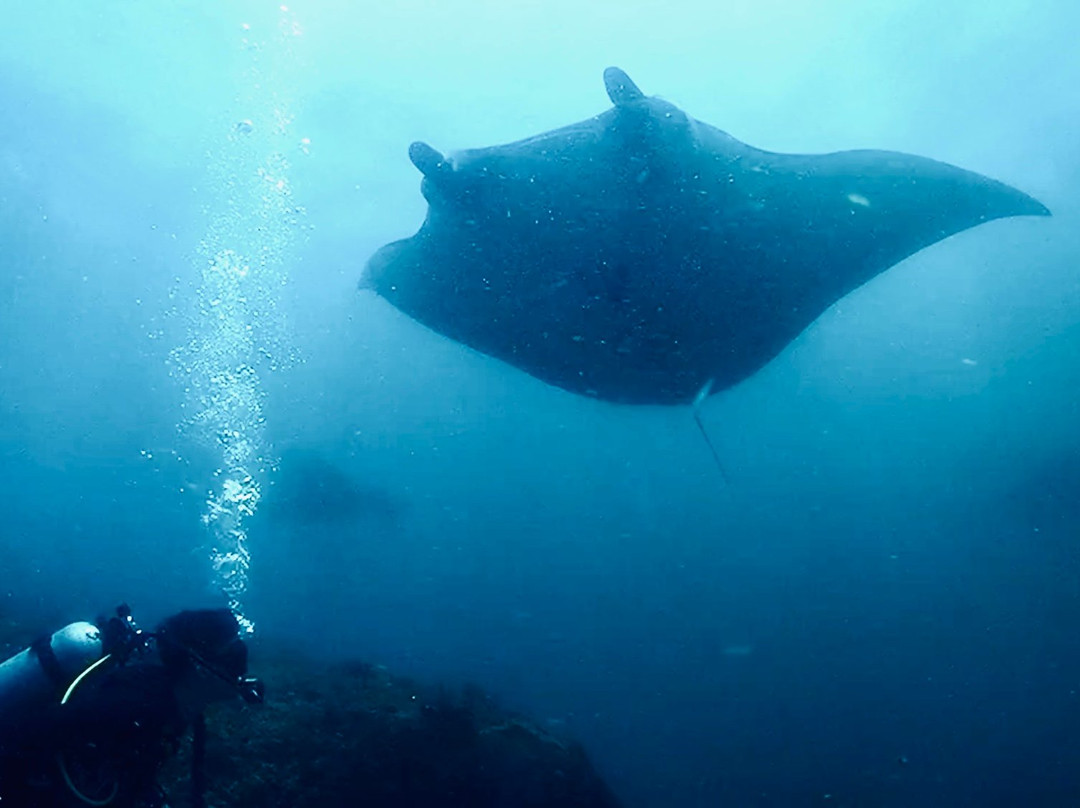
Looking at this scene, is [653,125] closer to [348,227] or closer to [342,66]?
[342,66]

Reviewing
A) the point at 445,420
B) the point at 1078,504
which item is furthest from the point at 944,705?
the point at 445,420

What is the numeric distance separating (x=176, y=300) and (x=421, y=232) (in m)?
32.6

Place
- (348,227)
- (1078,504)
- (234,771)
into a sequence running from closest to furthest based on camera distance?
(234,771), (348,227), (1078,504)

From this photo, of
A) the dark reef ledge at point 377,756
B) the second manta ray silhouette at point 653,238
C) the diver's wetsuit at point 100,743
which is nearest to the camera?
the diver's wetsuit at point 100,743

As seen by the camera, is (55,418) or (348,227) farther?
(55,418)

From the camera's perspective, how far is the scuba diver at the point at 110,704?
3605mm

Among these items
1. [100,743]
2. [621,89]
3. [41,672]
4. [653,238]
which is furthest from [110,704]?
[621,89]

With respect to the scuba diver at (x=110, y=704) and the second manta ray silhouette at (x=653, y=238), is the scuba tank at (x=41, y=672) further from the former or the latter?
the second manta ray silhouette at (x=653, y=238)

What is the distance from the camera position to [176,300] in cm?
3325

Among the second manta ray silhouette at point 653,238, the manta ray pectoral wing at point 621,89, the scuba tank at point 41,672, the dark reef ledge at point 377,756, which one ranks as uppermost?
the manta ray pectoral wing at point 621,89

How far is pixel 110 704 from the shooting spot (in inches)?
145

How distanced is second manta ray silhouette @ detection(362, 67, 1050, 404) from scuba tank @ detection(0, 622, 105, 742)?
3448mm

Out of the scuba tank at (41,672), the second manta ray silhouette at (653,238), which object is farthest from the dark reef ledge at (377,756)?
the second manta ray silhouette at (653,238)

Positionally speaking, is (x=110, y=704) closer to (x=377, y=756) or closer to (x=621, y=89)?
(x=621, y=89)
